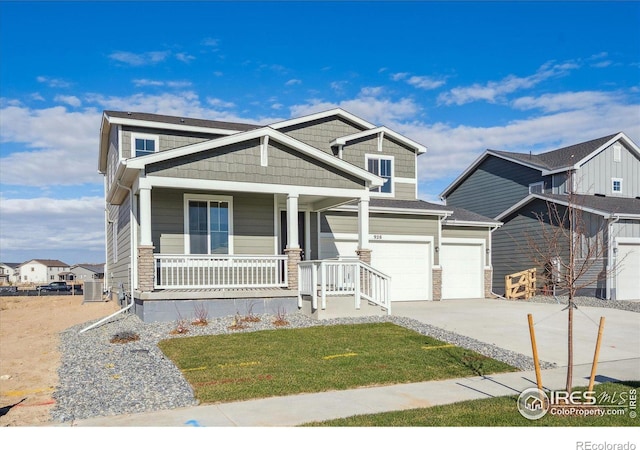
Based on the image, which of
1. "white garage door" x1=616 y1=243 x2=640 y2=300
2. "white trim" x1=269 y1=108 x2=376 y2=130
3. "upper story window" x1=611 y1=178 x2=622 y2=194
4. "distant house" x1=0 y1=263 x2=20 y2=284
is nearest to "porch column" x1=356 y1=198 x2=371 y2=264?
"white trim" x1=269 y1=108 x2=376 y2=130

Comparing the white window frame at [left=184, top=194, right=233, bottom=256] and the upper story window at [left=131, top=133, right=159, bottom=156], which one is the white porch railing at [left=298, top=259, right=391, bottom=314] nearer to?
the white window frame at [left=184, top=194, right=233, bottom=256]

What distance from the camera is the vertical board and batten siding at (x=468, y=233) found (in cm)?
1972

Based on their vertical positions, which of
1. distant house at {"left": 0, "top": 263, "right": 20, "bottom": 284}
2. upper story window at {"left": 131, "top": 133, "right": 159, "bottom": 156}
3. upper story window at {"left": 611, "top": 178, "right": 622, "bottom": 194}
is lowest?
distant house at {"left": 0, "top": 263, "right": 20, "bottom": 284}

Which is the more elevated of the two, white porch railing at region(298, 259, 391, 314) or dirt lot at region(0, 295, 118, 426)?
white porch railing at region(298, 259, 391, 314)

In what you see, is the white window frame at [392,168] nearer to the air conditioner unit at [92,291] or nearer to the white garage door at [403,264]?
the white garage door at [403,264]

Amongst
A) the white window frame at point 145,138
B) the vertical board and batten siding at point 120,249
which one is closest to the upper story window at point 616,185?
the white window frame at point 145,138

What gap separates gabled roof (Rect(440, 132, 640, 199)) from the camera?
23.6m

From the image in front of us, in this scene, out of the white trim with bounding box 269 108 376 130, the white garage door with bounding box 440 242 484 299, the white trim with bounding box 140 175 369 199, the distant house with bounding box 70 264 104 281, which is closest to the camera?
the white trim with bounding box 140 175 369 199

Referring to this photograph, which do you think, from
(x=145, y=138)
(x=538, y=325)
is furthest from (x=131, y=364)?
(x=145, y=138)

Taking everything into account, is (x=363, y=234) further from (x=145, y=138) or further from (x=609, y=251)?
(x=609, y=251)

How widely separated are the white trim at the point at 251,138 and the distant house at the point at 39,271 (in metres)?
97.3

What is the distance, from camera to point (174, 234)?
14391 mm

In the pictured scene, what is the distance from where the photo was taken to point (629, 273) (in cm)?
2000

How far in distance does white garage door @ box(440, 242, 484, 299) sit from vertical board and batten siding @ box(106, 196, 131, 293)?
10.8 metres
